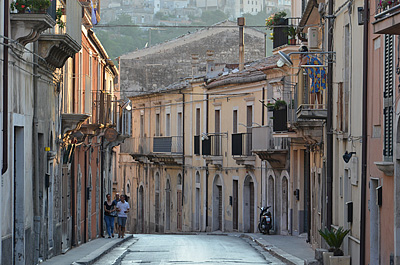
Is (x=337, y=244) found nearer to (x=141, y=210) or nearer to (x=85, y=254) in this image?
(x=85, y=254)

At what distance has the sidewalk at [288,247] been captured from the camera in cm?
2115

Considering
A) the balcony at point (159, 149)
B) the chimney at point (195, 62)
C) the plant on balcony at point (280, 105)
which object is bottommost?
the balcony at point (159, 149)

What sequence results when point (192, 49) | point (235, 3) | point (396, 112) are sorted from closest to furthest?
point (396, 112) < point (192, 49) < point (235, 3)

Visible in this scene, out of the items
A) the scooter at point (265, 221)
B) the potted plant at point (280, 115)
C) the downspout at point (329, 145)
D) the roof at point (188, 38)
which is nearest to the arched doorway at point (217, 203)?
the scooter at point (265, 221)

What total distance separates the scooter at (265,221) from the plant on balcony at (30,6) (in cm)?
1832

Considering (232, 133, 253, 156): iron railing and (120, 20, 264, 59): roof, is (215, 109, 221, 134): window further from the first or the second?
(120, 20, 264, 59): roof

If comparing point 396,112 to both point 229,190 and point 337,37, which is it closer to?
point 337,37

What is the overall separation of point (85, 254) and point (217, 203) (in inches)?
721

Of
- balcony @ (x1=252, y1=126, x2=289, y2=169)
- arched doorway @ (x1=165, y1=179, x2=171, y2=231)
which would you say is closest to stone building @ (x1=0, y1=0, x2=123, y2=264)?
balcony @ (x1=252, y1=126, x2=289, y2=169)

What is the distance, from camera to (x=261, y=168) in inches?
1361

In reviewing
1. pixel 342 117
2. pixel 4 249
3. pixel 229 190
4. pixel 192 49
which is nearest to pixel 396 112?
pixel 342 117

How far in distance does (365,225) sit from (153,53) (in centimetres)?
3577

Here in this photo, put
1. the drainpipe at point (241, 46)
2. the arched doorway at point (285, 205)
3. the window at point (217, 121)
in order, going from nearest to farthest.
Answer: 1. the arched doorway at point (285, 205)
2. the window at point (217, 121)
3. the drainpipe at point (241, 46)

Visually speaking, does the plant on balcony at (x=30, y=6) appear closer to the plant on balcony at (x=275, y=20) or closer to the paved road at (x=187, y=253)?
the paved road at (x=187, y=253)
